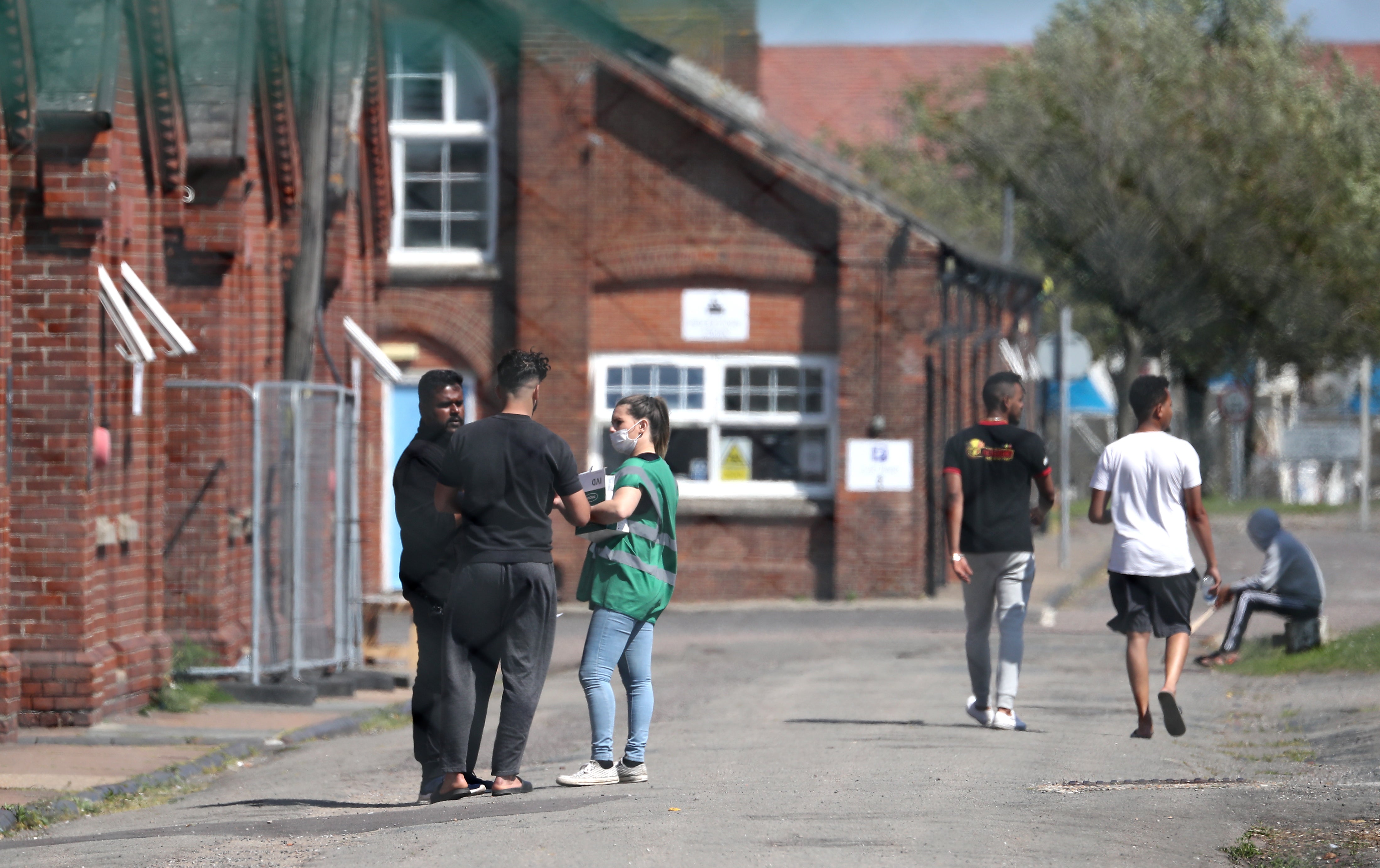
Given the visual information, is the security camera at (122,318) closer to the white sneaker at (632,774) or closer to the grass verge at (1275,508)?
the white sneaker at (632,774)

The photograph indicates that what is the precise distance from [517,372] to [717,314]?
13.5 m

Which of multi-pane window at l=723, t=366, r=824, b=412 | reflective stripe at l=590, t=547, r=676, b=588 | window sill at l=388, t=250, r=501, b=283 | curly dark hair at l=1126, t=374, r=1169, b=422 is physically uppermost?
window sill at l=388, t=250, r=501, b=283

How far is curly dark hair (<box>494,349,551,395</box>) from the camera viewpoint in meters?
6.69

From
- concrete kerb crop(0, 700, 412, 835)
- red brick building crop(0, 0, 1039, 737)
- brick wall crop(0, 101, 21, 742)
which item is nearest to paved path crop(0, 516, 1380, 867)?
concrete kerb crop(0, 700, 412, 835)

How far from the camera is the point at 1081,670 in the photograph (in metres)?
12.9

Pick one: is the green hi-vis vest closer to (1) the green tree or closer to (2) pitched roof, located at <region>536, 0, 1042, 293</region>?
(2) pitched roof, located at <region>536, 0, 1042, 293</region>

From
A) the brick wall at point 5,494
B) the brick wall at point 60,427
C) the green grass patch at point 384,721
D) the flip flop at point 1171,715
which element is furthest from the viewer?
the green grass patch at point 384,721

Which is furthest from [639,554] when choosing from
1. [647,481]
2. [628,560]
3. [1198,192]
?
[1198,192]

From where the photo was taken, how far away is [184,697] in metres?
11.2

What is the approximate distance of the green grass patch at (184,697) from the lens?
11031 mm

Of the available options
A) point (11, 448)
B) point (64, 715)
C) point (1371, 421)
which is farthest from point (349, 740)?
point (1371, 421)

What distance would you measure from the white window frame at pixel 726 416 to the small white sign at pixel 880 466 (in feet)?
0.89

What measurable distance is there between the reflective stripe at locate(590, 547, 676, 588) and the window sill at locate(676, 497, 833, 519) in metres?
12.9

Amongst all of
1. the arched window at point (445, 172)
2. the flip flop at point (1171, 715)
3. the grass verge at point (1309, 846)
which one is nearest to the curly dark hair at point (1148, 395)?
the flip flop at point (1171, 715)
